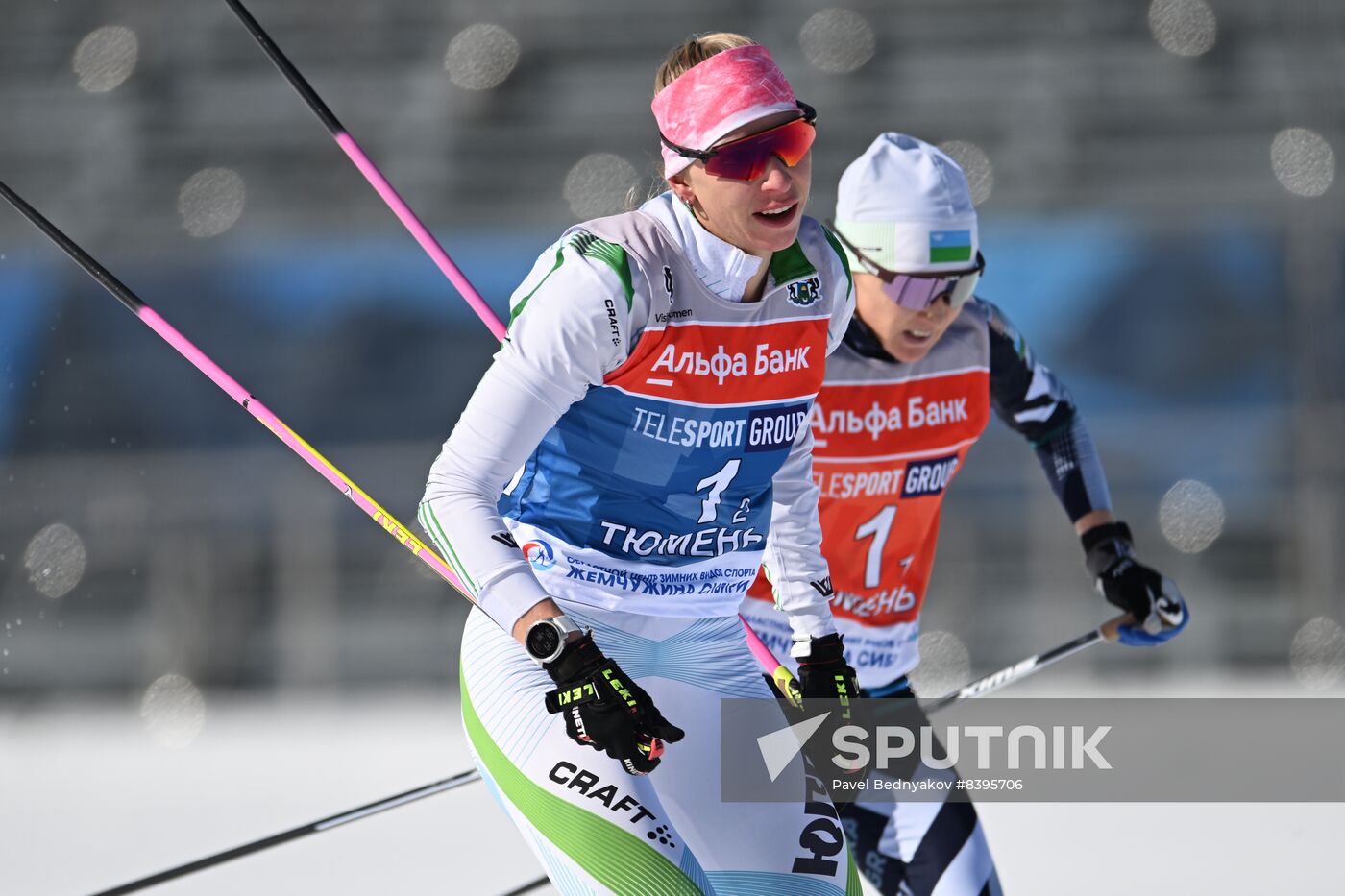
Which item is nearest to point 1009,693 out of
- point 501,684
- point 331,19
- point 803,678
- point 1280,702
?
point 1280,702

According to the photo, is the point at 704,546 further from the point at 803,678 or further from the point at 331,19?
the point at 331,19

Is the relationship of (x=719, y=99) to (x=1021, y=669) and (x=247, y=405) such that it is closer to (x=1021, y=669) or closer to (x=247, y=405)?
(x=247, y=405)

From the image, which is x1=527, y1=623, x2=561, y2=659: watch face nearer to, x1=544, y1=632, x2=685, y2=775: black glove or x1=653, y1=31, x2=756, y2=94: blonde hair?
x1=544, y1=632, x2=685, y2=775: black glove

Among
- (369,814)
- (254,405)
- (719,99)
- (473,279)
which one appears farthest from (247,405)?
(473,279)

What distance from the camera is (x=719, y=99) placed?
6.64 ft

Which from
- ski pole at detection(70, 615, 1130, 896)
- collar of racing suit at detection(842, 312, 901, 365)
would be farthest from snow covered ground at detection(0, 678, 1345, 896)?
collar of racing suit at detection(842, 312, 901, 365)

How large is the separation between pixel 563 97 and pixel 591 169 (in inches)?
29.4

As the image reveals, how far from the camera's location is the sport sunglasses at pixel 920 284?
2910 mm

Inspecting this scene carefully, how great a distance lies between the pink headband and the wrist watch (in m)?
0.64

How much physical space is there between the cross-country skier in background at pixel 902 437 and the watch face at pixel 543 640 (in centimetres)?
121

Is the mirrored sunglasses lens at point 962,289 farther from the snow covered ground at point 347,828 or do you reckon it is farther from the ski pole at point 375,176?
the snow covered ground at point 347,828

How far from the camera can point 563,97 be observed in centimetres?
1067

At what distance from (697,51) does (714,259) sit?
0.30m

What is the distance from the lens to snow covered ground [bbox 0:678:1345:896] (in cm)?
408
